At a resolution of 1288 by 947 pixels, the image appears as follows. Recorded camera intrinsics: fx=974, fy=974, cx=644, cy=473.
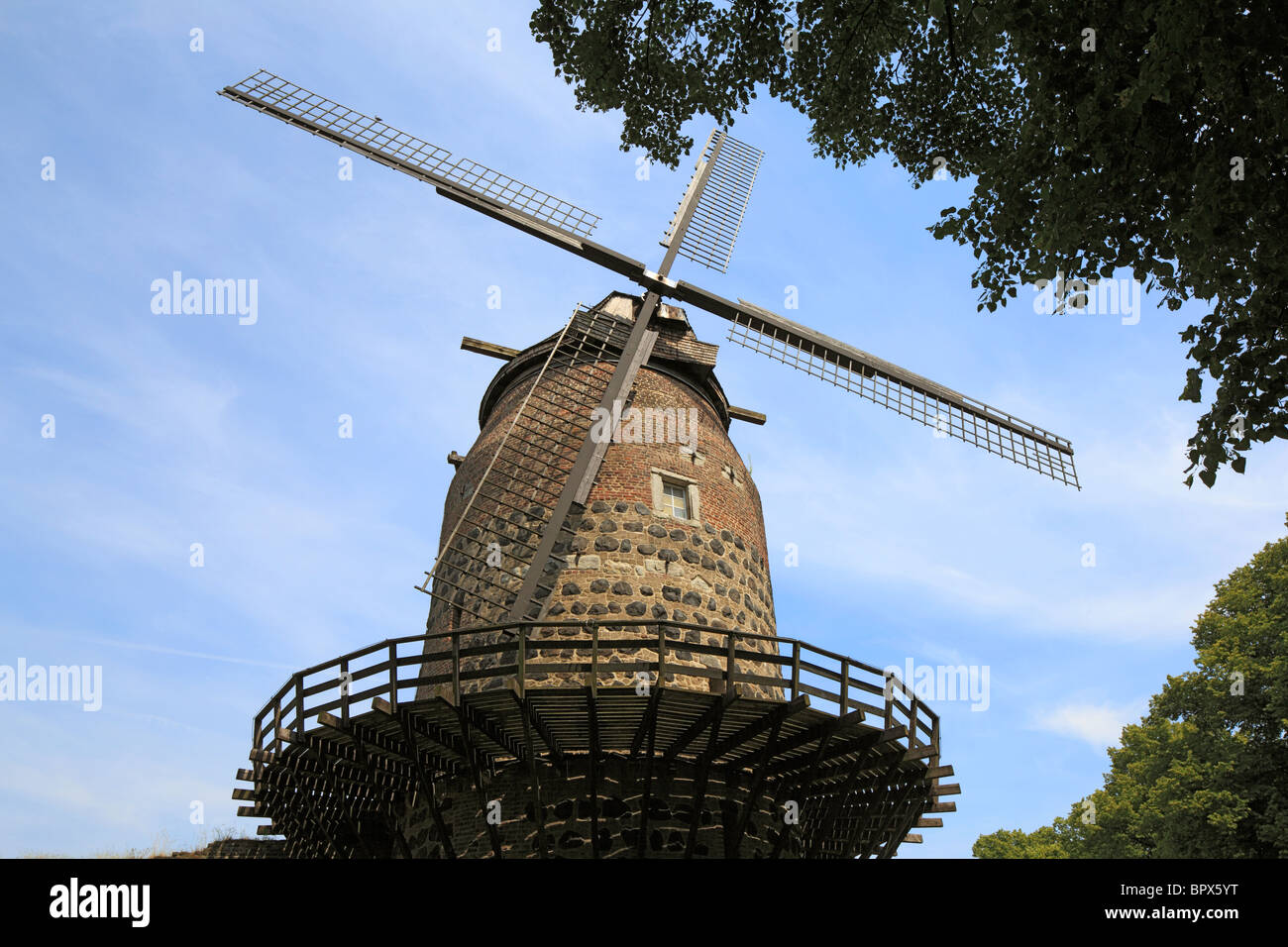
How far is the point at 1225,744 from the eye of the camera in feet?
56.5

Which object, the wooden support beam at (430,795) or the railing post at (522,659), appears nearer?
the railing post at (522,659)

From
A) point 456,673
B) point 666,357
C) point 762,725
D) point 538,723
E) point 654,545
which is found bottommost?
point 762,725

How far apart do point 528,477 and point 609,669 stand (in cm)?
409

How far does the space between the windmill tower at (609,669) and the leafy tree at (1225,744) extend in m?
5.99

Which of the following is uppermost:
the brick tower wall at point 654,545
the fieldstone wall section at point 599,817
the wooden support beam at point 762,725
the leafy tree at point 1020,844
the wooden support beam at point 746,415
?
the wooden support beam at point 746,415

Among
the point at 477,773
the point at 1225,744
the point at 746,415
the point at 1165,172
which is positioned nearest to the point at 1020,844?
the point at 1225,744

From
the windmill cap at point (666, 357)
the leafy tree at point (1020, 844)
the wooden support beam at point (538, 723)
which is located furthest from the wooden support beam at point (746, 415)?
the leafy tree at point (1020, 844)

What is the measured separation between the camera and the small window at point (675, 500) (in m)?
13.2

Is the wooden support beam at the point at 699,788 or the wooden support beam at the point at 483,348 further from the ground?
the wooden support beam at the point at 483,348

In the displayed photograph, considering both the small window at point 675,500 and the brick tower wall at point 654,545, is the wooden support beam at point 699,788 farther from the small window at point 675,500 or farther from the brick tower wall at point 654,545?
the small window at point 675,500

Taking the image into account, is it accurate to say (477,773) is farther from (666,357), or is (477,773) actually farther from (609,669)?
(666,357)

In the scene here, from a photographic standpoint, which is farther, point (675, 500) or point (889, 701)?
point (675, 500)

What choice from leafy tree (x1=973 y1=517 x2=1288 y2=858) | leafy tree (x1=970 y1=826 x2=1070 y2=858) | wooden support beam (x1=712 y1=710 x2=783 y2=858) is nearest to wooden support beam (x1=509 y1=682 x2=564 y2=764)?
wooden support beam (x1=712 y1=710 x2=783 y2=858)

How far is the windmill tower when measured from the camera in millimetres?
9977
